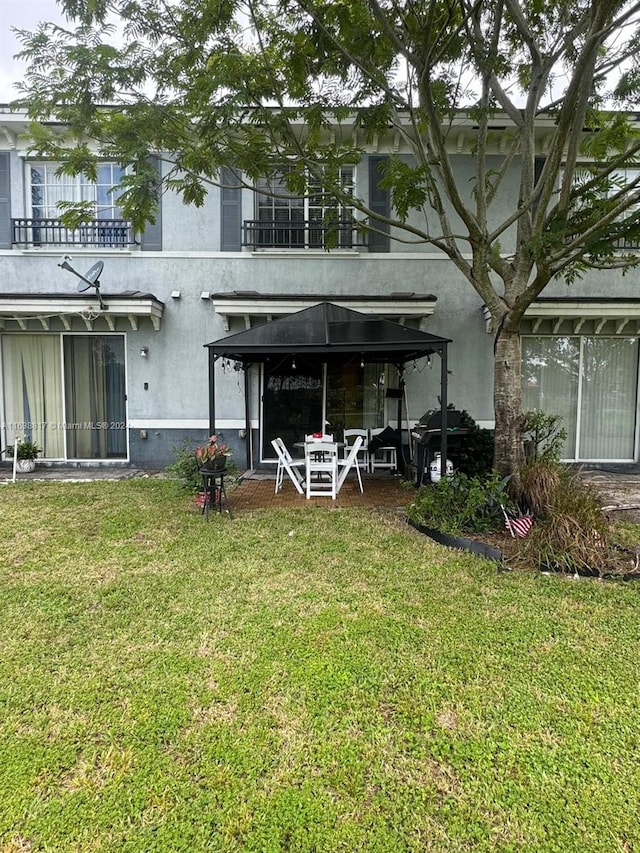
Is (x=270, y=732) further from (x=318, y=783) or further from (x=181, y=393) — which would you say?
(x=181, y=393)

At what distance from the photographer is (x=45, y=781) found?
75.4 inches

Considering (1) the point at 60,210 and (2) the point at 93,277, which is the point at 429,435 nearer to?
(2) the point at 93,277

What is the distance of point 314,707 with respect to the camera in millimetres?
2365

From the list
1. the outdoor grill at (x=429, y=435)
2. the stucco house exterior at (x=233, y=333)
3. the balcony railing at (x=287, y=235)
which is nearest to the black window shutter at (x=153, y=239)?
the stucco house exterior at (x=233, y=333)

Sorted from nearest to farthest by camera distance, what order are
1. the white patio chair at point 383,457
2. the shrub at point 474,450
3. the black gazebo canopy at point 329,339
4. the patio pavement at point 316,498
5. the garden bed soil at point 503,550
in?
1. the garden bed soil at point 503,550
2. the black gazebo canopy at point 329,339
3. the patio pavement at point 316,498
4. the shrub at point 474,450
5. the white patio chair at point 383,457

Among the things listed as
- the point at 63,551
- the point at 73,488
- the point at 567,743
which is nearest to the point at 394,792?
the point at 567,743

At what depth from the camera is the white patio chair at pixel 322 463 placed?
21.5ft

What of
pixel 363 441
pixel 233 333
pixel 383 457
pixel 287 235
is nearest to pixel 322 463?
pixel 363 441

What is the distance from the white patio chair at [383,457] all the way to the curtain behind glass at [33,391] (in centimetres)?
613

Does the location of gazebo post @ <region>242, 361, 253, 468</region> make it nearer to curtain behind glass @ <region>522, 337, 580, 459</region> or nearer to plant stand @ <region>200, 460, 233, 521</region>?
plant stand @ <region>200, 460, 233, 521</region>

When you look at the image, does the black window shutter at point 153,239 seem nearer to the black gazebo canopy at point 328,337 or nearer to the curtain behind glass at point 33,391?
the curtain behind glass at point 33,391

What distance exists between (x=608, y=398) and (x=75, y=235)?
10900 millimetres

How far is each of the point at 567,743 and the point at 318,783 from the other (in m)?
1.21

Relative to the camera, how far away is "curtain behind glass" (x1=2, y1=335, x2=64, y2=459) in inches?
346
